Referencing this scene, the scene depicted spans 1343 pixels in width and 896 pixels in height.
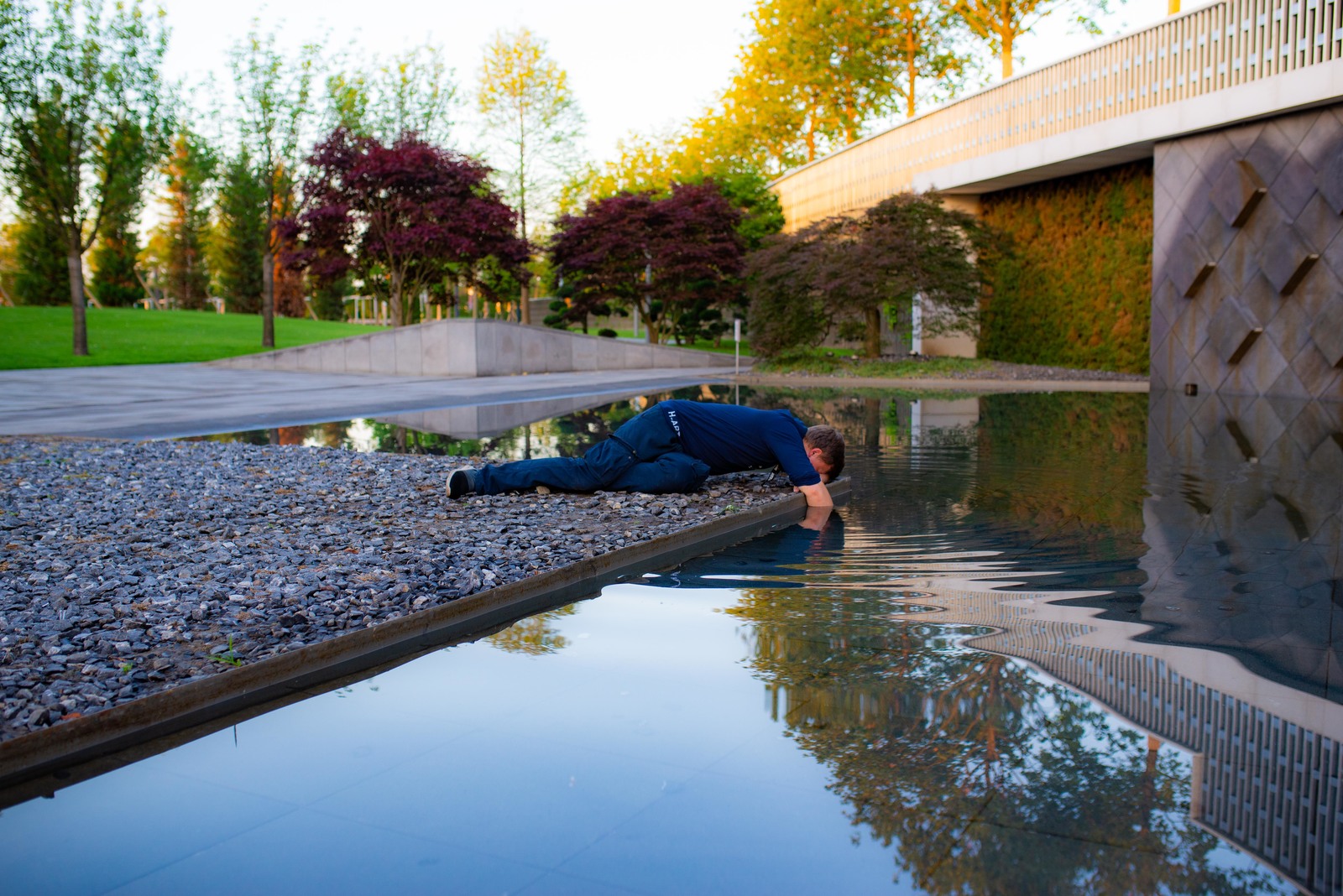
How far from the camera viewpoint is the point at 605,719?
9.82ft

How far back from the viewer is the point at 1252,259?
53.8ft

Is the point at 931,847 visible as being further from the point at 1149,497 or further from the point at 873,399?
the point at 873,399

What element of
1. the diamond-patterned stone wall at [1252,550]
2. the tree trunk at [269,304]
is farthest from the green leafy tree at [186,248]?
the diamond-patterned stone wall at [1252,550]

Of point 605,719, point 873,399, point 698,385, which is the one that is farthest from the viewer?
point 698,385

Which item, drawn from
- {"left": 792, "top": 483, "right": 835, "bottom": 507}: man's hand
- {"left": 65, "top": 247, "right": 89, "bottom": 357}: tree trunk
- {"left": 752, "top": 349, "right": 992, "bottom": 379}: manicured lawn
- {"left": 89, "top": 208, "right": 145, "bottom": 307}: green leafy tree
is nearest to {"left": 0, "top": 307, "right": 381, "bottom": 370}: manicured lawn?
{"left": 65, "top": 247, "right": 89, "bottom": 357}: tree trunk

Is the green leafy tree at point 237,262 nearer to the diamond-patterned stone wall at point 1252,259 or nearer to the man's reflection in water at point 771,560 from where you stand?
the diamond-patterned stone wall at point 1252,259

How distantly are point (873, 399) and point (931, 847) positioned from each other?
14.9m

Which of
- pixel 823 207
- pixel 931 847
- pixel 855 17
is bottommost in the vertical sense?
pixel 931 847

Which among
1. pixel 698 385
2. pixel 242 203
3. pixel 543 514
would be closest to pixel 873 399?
pixel 698 385

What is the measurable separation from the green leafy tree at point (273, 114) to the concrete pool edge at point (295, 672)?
26.2 meters

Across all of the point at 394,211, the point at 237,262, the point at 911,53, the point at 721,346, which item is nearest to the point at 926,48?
the point at 911,53

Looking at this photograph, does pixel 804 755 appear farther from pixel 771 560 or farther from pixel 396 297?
pixel 396 297

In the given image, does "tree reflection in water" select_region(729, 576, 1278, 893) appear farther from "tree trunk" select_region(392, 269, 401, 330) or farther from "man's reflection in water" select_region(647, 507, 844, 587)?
"tree trunk" select_region(392, 269, 401, 330)

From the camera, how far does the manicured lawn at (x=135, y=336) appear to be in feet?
84.7
